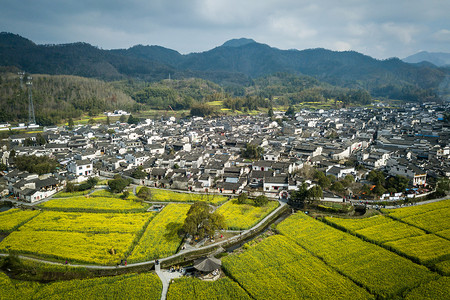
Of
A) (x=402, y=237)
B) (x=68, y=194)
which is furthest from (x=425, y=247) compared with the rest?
(x=68, y=194)

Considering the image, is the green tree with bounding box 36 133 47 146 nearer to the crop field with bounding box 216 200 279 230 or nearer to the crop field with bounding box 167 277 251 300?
the crop field with bounding box 216 200 279 230

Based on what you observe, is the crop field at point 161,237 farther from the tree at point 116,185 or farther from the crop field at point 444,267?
the crop field at point 444,267

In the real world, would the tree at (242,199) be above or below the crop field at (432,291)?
above

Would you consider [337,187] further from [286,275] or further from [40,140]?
[40,140]

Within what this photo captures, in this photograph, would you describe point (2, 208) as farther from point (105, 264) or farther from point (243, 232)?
point (243, 232)

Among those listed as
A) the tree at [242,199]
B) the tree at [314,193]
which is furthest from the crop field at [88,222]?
the tree at [314,193]

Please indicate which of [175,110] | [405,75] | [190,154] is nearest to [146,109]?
[175,110]
